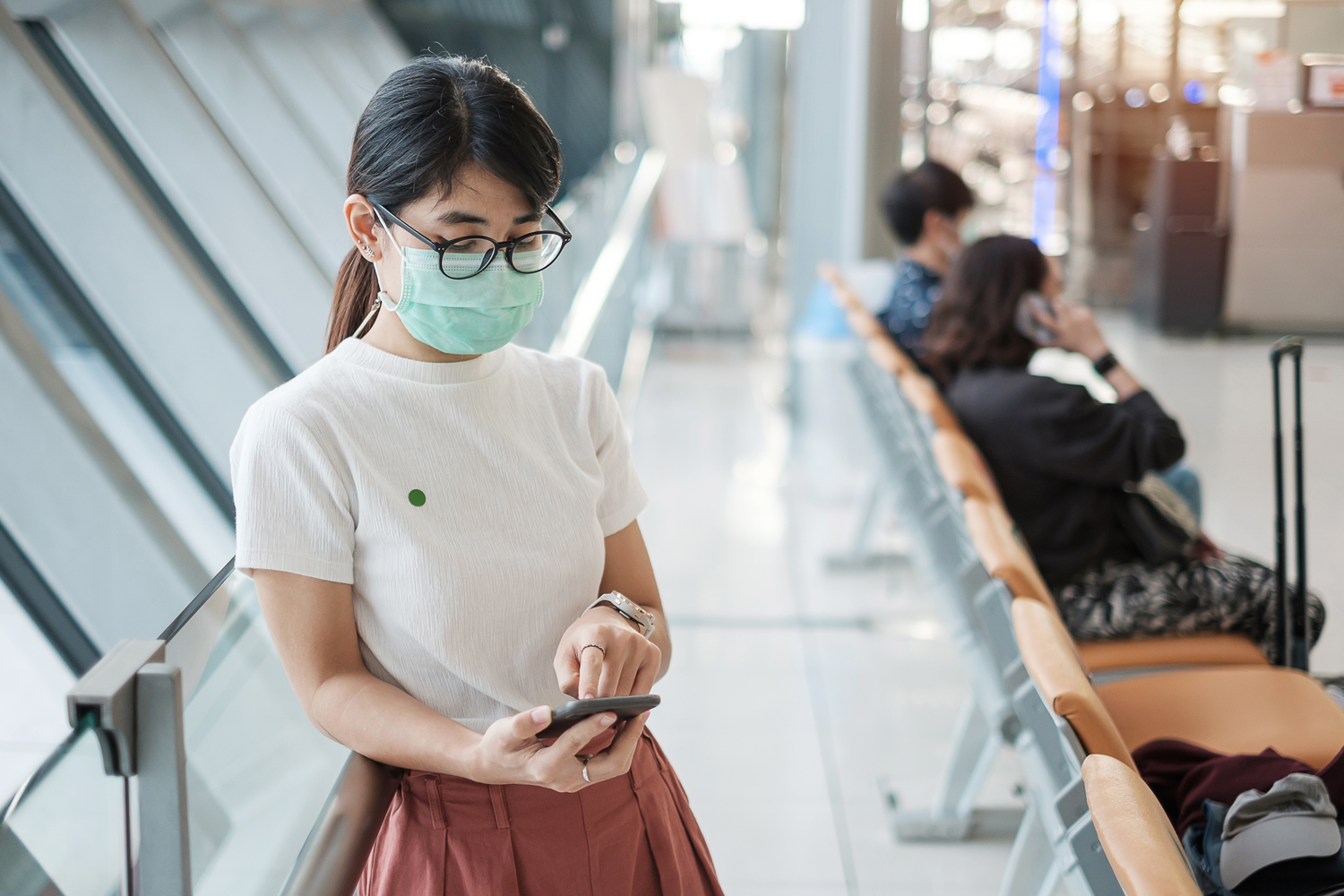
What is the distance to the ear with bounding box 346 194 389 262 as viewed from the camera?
45.4 inches

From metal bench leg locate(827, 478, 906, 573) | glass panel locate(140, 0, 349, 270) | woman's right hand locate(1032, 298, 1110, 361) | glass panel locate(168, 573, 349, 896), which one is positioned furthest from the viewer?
metal bench leg locate(827, 478, 906, 573)

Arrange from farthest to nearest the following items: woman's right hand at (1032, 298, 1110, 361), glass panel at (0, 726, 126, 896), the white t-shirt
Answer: woman's right hand at (1032, 298, 1110, 361) < the white t-shirt < glass panel at (0, 726, 126, 896)

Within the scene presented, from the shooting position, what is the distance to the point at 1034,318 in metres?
2.92

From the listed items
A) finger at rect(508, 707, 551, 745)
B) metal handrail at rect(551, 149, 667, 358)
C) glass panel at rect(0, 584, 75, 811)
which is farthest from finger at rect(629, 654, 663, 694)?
glass panel at rect(0, 584, 75, 811)

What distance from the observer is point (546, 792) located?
1.18m

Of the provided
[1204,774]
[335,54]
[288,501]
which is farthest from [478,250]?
[335,54]

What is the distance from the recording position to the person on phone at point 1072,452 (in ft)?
8.38

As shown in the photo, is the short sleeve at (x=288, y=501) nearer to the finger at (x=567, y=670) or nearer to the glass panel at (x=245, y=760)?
the glass panel at (x=245, y=760)

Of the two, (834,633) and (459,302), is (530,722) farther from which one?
(834,633)

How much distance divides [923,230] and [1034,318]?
142 centimetres

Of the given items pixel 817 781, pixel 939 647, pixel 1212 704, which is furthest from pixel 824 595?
pixel 1212 704

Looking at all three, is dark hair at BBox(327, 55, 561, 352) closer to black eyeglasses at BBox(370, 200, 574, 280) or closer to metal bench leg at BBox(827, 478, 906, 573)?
black eyeglasses at BBox(370, 200, 574, 280)

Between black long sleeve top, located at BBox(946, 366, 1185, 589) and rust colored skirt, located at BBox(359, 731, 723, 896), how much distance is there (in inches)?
69.8

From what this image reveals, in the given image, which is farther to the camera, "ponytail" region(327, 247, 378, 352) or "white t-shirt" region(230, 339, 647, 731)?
"ponytail" region(327, 247, 378, 352)
